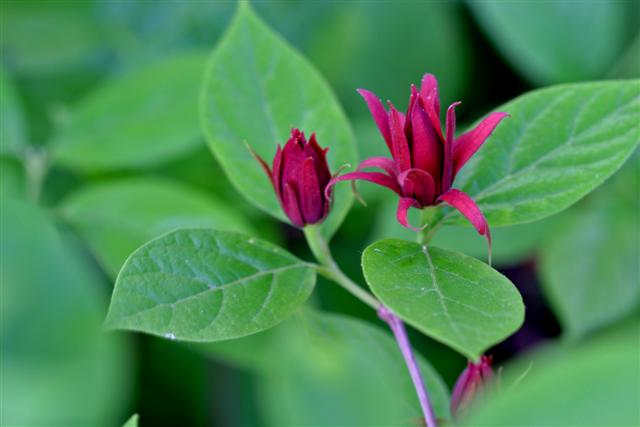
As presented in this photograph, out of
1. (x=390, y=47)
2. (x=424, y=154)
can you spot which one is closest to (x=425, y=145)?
(x=424, y=154)

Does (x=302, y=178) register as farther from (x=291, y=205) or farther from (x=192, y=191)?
(x=192, y=191)

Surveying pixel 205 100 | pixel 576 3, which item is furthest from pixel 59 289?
pixel 576 3

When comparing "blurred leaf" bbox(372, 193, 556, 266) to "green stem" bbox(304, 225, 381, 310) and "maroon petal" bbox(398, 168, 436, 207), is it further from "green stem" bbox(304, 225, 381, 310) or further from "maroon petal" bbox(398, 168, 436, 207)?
"maroon petal" bbox(398, 168, 436, 207)

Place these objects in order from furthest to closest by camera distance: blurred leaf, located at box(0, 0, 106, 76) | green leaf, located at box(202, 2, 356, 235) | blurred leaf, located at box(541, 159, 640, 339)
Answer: blurred leaf, located at box(0, 0, 106, 76) < blurred leaf, located at box(541, 159, 640, 339) < green leaf, located at box(202, 2, 356, 235)

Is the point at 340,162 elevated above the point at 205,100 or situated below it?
below

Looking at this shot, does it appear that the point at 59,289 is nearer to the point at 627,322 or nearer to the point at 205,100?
the point at 205,100

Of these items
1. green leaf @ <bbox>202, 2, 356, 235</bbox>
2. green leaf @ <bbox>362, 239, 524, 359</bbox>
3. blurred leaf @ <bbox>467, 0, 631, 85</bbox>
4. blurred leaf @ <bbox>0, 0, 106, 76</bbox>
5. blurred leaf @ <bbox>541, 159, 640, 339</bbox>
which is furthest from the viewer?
blurred leaf @ <bbox>0, 0, 106, 76</bbox>

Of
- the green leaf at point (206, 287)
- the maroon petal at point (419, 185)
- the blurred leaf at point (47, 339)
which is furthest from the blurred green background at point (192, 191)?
the maroon petal at point (419, 185)

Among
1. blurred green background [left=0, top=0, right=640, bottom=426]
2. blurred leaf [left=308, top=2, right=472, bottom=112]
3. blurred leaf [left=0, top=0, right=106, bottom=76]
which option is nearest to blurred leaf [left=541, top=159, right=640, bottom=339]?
blurred green background [left=0, top=0, right=640, bottom=426]
